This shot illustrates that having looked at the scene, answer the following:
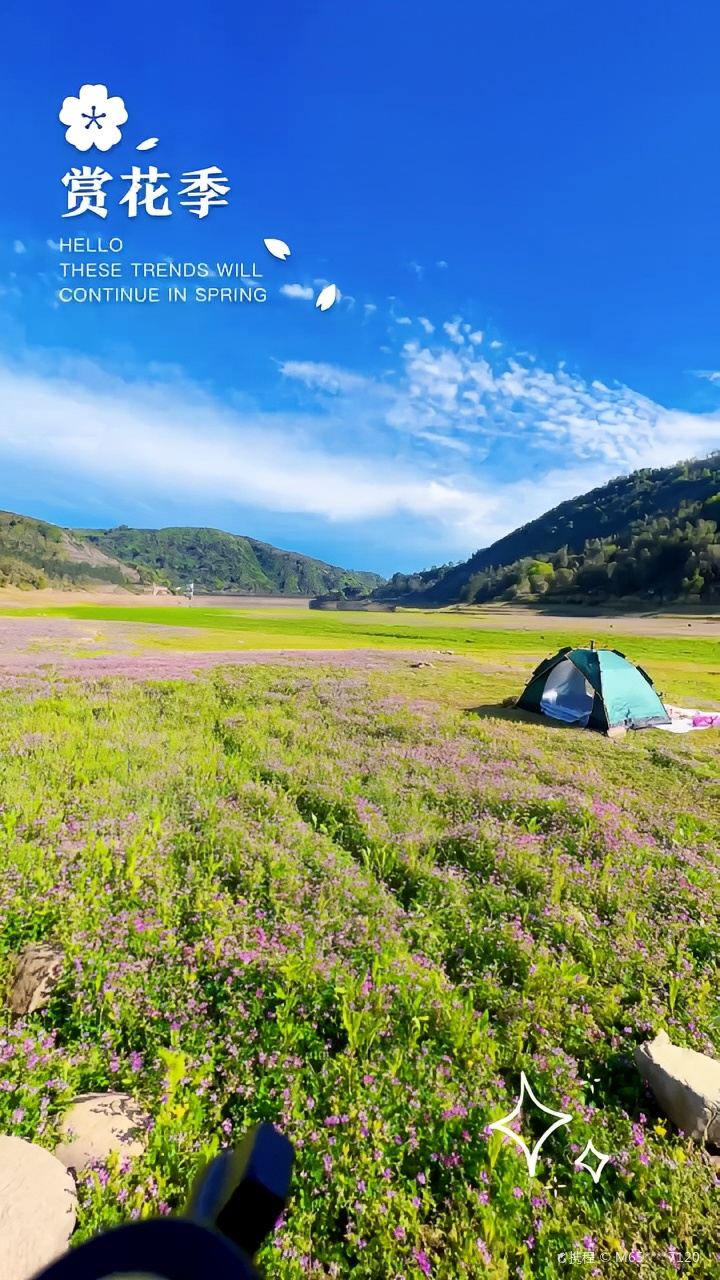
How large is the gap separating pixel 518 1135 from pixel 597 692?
16913 mm

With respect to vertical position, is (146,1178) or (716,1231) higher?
(146,1178)

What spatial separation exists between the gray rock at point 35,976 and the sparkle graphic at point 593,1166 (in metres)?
5.09

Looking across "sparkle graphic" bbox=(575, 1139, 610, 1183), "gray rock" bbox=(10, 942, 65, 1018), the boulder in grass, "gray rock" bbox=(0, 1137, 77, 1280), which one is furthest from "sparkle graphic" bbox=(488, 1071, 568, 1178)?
"gray rock" bbox=(10, 942, 65, 1018)

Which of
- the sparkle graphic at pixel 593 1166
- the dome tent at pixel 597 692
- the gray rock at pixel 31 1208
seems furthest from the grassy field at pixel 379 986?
the dome tent at pixel 597 692

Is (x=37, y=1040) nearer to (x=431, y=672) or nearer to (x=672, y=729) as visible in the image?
(x=672, y=729)

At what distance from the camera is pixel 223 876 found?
798 cm

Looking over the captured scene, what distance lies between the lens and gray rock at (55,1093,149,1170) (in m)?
3.95

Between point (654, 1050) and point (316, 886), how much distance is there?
14.4 feet

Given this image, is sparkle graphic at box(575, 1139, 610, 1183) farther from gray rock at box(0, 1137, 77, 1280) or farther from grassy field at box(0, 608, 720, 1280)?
gray rock at box(0, 1137, 77, 1280)

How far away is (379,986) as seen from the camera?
19.0 ft

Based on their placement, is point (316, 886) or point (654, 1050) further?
point (316, 886)

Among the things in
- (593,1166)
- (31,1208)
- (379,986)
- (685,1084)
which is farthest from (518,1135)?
(31,1208)

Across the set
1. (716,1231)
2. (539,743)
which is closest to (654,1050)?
(716,1231)

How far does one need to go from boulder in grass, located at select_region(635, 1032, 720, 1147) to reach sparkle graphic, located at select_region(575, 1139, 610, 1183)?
0.85 metres
